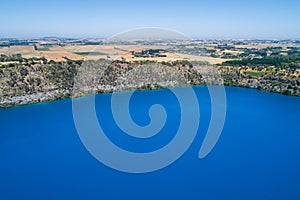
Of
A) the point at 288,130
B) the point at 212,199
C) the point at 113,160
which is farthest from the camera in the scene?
the point at 288,130

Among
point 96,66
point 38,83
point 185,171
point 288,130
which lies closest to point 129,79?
point 96,66

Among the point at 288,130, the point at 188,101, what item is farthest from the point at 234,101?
the point at 288,130

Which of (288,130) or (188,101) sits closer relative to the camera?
(288,130)

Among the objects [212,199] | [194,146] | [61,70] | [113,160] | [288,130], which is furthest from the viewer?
[61,70]

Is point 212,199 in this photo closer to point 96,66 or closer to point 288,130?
point 288,130

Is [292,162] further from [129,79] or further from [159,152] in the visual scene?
[129,79]

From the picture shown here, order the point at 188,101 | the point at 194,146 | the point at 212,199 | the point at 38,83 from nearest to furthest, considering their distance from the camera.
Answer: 1. the point at 212,199
2. the point at 194,146
3. the point at 188,101
4. the point at 38,83
